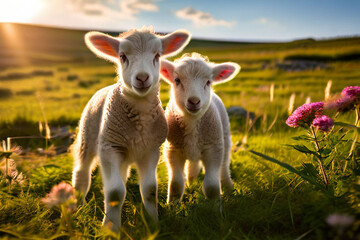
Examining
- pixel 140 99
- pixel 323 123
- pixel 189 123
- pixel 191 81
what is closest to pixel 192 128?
pixel 189 123

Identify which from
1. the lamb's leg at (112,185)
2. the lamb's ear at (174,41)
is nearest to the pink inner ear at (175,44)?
the lamb's ear at (174,41)

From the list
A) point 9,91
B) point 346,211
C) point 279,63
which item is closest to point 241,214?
point 346,211

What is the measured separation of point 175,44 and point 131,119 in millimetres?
1055

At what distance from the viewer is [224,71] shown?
3893 millimetres

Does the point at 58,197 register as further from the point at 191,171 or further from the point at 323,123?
the point at 191,171

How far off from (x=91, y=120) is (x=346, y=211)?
271 centimetres

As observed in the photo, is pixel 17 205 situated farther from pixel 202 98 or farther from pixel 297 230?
pixel 297 230

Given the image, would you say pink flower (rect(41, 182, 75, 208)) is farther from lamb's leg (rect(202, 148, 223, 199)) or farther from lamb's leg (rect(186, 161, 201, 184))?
lamb's leg (rect(186, 161, 201, 184))

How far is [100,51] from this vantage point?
137 inches

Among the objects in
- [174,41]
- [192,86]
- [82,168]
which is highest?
[174,41]

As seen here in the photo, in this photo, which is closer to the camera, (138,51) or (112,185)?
(112,185)

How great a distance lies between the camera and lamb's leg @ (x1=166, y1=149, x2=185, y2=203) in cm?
355

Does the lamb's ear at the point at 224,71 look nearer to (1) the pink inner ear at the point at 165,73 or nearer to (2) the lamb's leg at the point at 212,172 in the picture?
(1) the pink inner ear at the point at 165,73

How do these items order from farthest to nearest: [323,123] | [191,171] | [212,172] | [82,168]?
[191,171] → [82,168] → [212,172] → [323,123]
